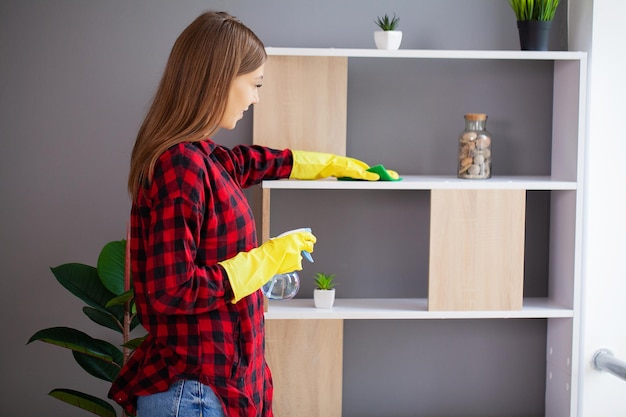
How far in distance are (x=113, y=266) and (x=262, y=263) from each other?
0.85 metres

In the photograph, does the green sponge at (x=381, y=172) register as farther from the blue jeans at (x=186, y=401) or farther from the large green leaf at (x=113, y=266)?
the blue jeans at (x=186, y=401)

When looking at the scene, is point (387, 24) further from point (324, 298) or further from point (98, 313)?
point (98, 313)

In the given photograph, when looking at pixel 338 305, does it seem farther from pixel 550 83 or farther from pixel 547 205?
pixel 550 83

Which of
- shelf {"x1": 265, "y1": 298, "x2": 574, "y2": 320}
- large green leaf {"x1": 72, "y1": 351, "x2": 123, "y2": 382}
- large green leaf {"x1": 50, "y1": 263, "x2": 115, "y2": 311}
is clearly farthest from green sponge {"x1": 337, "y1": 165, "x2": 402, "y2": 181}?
large green leaf {"x1": 72, "y1": 351, "x2": 123, "y2": 382}

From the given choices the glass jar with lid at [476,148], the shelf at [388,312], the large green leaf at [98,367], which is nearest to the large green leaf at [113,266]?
the large green leaf at [98,367]

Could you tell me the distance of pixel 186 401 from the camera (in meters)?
1.59

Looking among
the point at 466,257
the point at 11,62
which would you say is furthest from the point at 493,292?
the point at 11,62

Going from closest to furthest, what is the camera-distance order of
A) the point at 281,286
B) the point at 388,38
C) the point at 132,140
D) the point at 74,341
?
the point at 281,286 < the point at 74,341 < the point at 388,38 < the point at 132,140

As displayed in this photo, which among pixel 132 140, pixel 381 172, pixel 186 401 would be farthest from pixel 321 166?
pixel 186 401

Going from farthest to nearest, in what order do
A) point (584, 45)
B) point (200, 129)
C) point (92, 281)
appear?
point (584, 45) < point (92, 281) < point (200, 129)

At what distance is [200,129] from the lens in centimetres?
160

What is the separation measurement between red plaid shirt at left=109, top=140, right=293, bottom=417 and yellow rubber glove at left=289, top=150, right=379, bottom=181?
533 mm

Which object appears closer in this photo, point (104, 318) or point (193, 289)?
point (193, 289)

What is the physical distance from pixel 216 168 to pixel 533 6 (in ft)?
4.41
